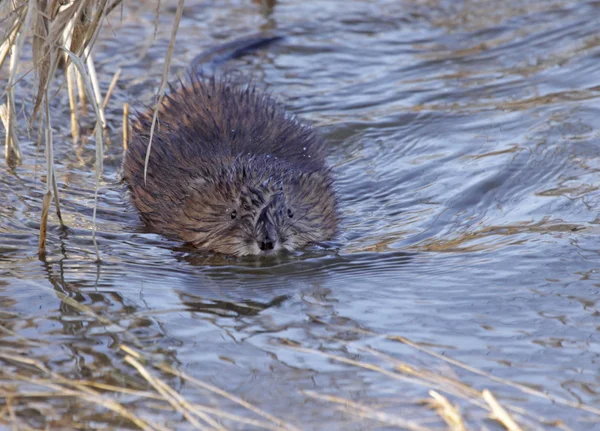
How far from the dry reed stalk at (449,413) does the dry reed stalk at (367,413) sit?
80 millimetres

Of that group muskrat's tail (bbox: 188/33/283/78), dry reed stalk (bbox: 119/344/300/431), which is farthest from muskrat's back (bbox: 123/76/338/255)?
muskrat's tail (bbox: 188/33/283/78)

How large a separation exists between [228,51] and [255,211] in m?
3.58

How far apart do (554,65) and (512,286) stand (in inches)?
158

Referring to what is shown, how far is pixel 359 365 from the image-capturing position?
350 cm

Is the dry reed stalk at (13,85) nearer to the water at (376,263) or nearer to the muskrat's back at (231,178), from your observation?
the water at (376,263)

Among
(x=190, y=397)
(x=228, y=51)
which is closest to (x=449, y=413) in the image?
(x=190, y=397)

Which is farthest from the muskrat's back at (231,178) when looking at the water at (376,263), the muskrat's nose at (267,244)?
the water at (376,263)

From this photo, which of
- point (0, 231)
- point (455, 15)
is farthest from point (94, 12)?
point (455, 15)

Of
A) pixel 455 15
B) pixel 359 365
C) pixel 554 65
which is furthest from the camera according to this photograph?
pixel 455 15

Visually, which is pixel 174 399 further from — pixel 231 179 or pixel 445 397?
pixel 231 179

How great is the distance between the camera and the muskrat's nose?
187 inches

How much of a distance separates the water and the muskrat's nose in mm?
88

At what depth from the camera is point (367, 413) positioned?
3131 mm

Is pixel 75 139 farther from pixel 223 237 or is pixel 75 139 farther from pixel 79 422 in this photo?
pixel 79 422
